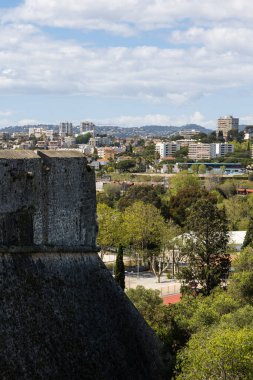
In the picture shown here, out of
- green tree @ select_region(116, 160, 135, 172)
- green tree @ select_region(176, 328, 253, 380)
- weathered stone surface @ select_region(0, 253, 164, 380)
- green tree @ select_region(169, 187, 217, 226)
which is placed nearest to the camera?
weathered stone surface @ select_region(0, 253, 164, 380)

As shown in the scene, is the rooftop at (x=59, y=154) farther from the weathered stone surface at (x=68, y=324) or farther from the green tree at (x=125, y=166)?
the green tree at (x=125, y=166)

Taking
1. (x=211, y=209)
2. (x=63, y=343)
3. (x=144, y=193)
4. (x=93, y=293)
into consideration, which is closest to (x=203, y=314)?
(x=93, y=293)

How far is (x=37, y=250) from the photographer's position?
18.9 meters

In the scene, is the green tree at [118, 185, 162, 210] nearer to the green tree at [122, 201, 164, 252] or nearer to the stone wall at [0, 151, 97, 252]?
the green tree at [122, 201, 164, 252]

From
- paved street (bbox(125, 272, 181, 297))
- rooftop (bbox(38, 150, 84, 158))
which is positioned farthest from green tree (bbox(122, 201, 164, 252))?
rooftop (bbox(38, 150, 84, 158))

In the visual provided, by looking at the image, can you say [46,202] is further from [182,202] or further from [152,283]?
[182,202]

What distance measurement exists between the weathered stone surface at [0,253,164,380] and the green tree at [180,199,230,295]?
19.3 meters

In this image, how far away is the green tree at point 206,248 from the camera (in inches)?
1614

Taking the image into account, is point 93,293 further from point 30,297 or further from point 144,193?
point 144,193

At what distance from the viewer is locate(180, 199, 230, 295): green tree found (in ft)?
135

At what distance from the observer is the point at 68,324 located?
728 inches

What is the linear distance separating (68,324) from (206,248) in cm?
2387

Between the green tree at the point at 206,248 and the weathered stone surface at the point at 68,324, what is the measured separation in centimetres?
1931

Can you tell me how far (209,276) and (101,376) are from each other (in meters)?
22.7
